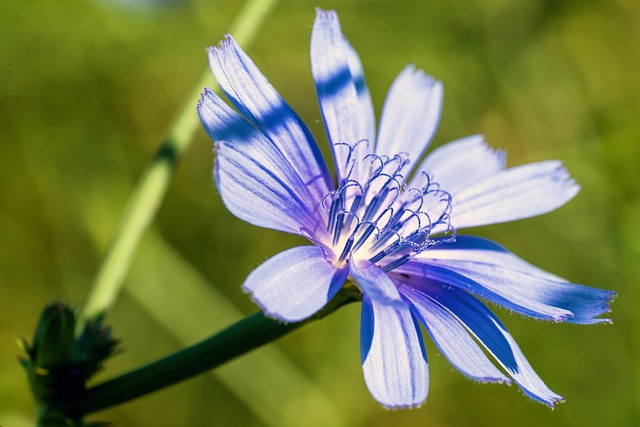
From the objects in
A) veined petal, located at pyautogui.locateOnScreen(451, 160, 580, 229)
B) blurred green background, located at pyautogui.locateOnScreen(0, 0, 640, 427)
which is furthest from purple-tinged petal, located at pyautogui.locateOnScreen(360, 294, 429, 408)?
blurred green background, located at pyautogui.locateOnScreen(0, 0, 640, 427)

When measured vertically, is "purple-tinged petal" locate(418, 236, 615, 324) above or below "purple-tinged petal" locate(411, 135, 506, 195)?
below

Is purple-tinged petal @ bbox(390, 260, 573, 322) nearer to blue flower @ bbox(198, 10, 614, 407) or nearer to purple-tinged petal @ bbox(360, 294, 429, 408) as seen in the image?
blue flower @ bbox(198, 10, 614, 407)

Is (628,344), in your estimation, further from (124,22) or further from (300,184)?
(124,22)

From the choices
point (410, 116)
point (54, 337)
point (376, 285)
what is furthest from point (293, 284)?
point (410, 116)

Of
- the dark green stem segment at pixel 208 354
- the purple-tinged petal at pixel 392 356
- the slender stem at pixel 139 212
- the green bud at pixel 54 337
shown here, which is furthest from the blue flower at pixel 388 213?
the green bud at pixel 54 337

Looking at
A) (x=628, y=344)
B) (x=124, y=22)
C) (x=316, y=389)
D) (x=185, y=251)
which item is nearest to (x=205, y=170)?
(x=185, y=251)

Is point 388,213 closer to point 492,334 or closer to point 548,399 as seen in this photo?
point 492,334

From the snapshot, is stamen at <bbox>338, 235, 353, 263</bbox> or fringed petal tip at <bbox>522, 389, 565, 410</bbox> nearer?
fringed petal tip at <bbox>522, 389, 565, 410</bbox>
